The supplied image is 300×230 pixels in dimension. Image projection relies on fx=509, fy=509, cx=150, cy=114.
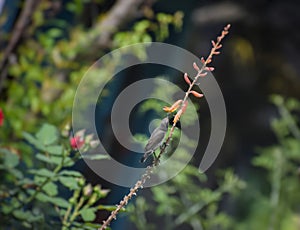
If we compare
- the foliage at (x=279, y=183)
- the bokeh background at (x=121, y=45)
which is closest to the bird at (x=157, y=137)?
the bokeh background at (x=121, y=45)

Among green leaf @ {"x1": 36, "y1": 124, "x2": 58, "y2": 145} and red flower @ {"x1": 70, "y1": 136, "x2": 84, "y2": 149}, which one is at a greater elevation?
green leaf @ {"x1": 36, "y1": 124, "x2": 58, "y2": 145}

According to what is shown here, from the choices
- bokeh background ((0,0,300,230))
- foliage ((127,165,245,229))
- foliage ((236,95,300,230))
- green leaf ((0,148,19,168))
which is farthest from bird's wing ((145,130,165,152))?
foliage ((236,95,300,230))

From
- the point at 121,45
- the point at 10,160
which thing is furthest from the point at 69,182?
the point at 121,45

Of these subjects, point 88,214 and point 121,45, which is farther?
point 121,45

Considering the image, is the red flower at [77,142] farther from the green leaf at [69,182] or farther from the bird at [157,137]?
the bird at [157,137]

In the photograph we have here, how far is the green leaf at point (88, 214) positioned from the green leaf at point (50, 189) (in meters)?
0.07

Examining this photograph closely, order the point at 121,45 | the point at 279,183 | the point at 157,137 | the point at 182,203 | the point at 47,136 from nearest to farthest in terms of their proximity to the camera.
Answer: the point at 157,137 → the point at 47,136 → the point at 121,45 → the point at 182,203 → the point at 279,183

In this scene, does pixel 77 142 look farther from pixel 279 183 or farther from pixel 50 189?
pixel 279 183

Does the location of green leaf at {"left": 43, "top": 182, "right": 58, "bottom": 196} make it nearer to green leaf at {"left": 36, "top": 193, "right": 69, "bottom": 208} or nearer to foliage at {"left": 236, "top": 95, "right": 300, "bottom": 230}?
green leaf at {"left": 36, "top": 193, "right": 69, "bottom": 208}

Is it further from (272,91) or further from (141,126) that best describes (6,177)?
(272,91)

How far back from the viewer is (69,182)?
0.70 m

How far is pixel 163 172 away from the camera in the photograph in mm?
976

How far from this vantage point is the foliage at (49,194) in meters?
0.69

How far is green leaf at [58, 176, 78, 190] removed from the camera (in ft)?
2.27
